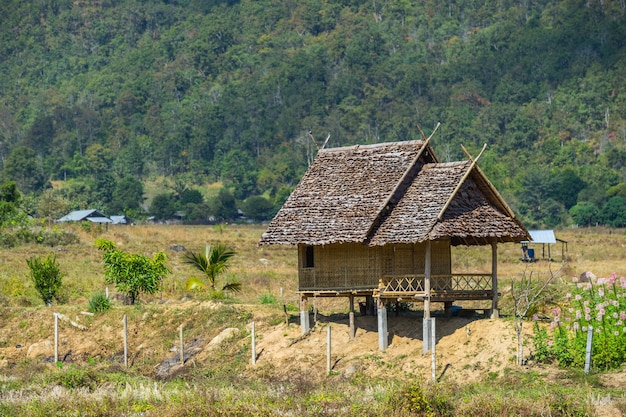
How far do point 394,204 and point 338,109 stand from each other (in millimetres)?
128310

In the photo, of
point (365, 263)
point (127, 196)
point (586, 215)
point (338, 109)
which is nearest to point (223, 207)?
point (127, 196)

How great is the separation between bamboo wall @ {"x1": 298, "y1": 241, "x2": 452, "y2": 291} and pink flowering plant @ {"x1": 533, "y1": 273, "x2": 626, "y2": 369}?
435cm

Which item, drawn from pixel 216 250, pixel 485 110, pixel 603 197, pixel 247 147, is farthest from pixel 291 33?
pixel 216 250

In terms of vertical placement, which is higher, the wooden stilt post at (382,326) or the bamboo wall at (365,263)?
the bamboo wall at (365,263)

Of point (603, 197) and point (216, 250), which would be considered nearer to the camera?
point (216, 250)

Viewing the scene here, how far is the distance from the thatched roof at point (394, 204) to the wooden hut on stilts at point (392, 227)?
0.03 metres

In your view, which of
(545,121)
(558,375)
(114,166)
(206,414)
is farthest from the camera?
(114,166)

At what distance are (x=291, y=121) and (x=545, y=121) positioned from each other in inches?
1368

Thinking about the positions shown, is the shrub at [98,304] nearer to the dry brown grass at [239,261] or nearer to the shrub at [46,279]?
the dry brown grass at [239,261]

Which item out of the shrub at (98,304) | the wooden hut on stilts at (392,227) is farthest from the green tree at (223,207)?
the wooden hut on stilts at (392,227)

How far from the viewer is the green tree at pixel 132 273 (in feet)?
136

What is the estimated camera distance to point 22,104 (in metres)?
196

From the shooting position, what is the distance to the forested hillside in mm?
126625

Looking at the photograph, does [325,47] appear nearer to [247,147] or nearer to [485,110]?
[247,147]
